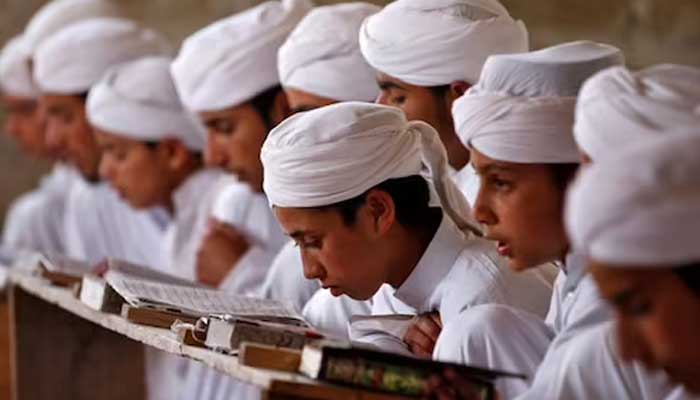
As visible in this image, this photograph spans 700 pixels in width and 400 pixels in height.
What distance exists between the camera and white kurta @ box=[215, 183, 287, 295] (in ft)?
24.0

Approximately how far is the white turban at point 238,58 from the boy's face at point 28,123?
2.82m

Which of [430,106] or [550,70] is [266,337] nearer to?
[550,70]

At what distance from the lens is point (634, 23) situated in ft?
30.7

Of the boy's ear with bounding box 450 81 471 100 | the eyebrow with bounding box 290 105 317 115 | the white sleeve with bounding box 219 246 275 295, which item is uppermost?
the boy's ear with bounding box 450 81 471 100

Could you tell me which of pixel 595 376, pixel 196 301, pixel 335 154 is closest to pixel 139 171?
pixel 196 301

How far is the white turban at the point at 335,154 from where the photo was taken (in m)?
5.07

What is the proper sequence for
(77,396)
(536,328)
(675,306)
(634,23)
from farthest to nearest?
1. (634,23)
2. (77,396)
3. (536,328)
4. (675,306)

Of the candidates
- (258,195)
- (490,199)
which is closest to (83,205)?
(258,195)

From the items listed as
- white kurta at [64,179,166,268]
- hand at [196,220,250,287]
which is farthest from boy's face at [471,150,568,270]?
white kurta at [64,179,166,268]

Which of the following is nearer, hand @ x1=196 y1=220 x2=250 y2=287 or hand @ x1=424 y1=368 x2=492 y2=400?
hand @ x1=424 y1=368 x2=492 y2=400

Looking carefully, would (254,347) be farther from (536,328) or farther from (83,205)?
(83,205)

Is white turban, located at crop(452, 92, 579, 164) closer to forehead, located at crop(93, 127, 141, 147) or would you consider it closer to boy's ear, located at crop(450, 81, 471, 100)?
boy's ear, located at crop(450, 81, 471, 100)

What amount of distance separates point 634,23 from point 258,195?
8.80 feet

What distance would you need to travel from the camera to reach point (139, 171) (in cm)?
833
